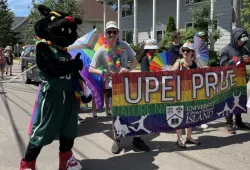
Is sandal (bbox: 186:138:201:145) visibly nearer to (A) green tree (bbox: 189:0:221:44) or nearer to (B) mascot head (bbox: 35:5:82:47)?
(B) mascot head (bbox: 35:5:82:47)

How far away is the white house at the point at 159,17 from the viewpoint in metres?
19.0

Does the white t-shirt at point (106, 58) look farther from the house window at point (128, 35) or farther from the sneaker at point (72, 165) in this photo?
the house window at point (128, 35)

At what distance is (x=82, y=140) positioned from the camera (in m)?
5.61

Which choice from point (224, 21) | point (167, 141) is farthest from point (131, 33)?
point (167, 141)

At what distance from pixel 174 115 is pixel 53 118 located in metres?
2.07

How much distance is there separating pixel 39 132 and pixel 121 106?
1.38 metres

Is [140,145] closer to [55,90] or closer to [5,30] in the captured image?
[55,90]

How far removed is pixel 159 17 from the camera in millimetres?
25359

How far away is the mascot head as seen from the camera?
392 cm

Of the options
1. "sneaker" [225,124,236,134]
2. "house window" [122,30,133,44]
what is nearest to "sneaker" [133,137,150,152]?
"sneaker" [225,124,236,134]

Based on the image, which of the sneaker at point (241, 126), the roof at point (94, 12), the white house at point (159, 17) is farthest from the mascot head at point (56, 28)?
the roof at point (94, 12)

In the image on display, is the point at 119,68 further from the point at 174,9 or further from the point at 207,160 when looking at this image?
the point at 174,9

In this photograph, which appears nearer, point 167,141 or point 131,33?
point 167,141

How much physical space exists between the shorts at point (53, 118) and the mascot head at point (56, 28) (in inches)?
26.9
